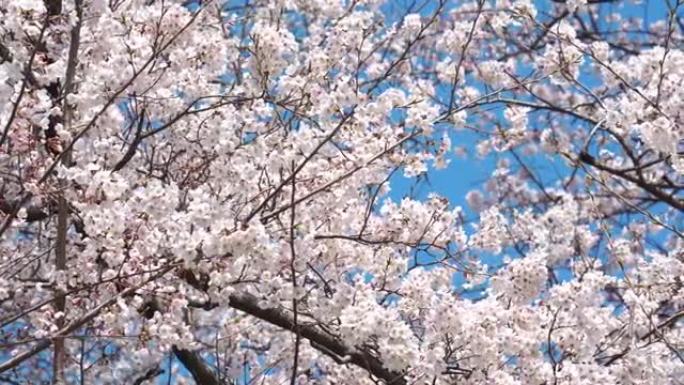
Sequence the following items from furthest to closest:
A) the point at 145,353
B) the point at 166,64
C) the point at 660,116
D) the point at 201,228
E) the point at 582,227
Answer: the point at 582,227, the point at 660,116, the point at 166,64, the point at 145,353, the point at 201,228

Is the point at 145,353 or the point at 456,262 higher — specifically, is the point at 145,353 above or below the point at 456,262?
below

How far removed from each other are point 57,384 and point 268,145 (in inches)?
58.6

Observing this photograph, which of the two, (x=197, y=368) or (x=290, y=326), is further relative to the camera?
(x=197, y=368)

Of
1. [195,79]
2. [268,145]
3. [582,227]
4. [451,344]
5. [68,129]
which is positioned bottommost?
[451,344]

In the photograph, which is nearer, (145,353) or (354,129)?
(145,353)

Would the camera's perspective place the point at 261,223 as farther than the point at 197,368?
No

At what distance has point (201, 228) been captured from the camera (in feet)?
12.8

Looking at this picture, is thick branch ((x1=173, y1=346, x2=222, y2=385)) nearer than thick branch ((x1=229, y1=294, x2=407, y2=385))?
No

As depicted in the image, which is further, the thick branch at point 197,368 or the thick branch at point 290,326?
the thick branch at point 197,368

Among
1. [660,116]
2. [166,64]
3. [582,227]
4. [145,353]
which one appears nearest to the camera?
[145,353]

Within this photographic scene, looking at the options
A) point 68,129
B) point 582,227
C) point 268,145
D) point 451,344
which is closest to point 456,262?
point 451,344

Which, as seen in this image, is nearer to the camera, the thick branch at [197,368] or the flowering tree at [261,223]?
the flowering tree at [261,223]

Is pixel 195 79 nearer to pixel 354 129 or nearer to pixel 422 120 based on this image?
pixel 354 129

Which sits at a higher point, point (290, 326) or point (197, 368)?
point (197, 368)
